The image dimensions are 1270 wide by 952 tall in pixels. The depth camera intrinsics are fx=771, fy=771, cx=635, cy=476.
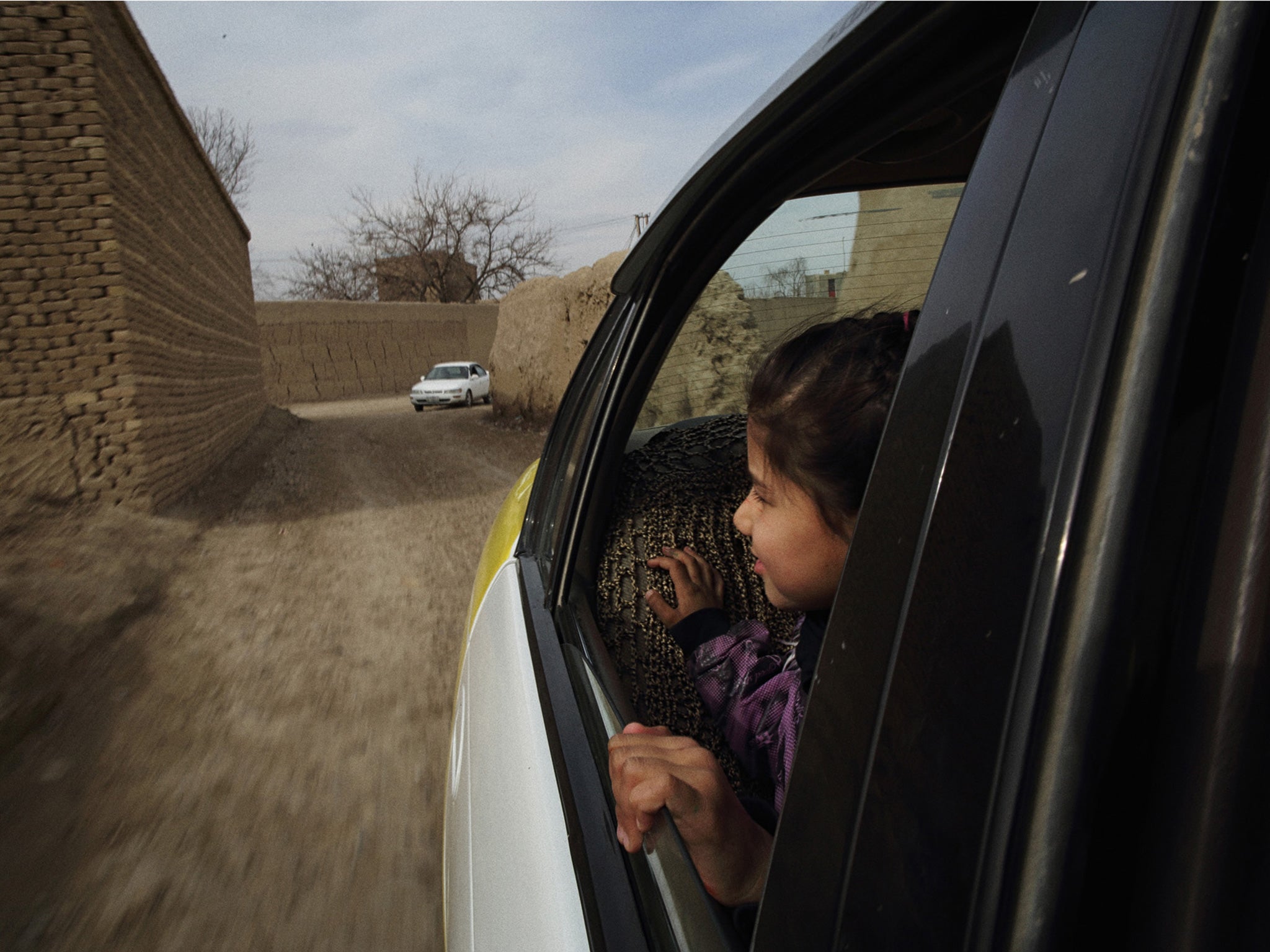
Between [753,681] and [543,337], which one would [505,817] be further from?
[543,337]

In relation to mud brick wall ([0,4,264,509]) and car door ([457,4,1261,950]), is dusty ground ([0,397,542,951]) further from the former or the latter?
car door ([457,4,1261,950])

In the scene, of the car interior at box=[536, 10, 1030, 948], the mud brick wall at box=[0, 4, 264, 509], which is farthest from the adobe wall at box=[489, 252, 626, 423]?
the car interior at box=[536, 10, 1030, 948]

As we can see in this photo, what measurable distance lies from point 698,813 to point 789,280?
993 mm

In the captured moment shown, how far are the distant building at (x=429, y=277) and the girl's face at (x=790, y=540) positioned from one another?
4445cm

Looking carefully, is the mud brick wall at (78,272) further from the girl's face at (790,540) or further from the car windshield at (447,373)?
the car windshield at (447,373)

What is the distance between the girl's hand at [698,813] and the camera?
2.51ft

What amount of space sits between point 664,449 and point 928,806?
4.43 ft

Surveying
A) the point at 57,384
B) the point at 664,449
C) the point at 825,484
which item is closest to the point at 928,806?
the point at 825,484

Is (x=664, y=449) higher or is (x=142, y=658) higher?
(x=664, y=449)

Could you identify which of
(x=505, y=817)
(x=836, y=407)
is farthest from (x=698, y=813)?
(x=836, y=407)

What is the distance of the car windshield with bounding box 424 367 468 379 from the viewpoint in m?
23.1

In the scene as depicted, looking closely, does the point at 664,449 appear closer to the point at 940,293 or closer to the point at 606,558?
the point at 606,558

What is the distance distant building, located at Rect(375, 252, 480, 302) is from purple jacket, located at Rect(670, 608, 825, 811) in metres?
44.2

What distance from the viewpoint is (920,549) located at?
482mm
